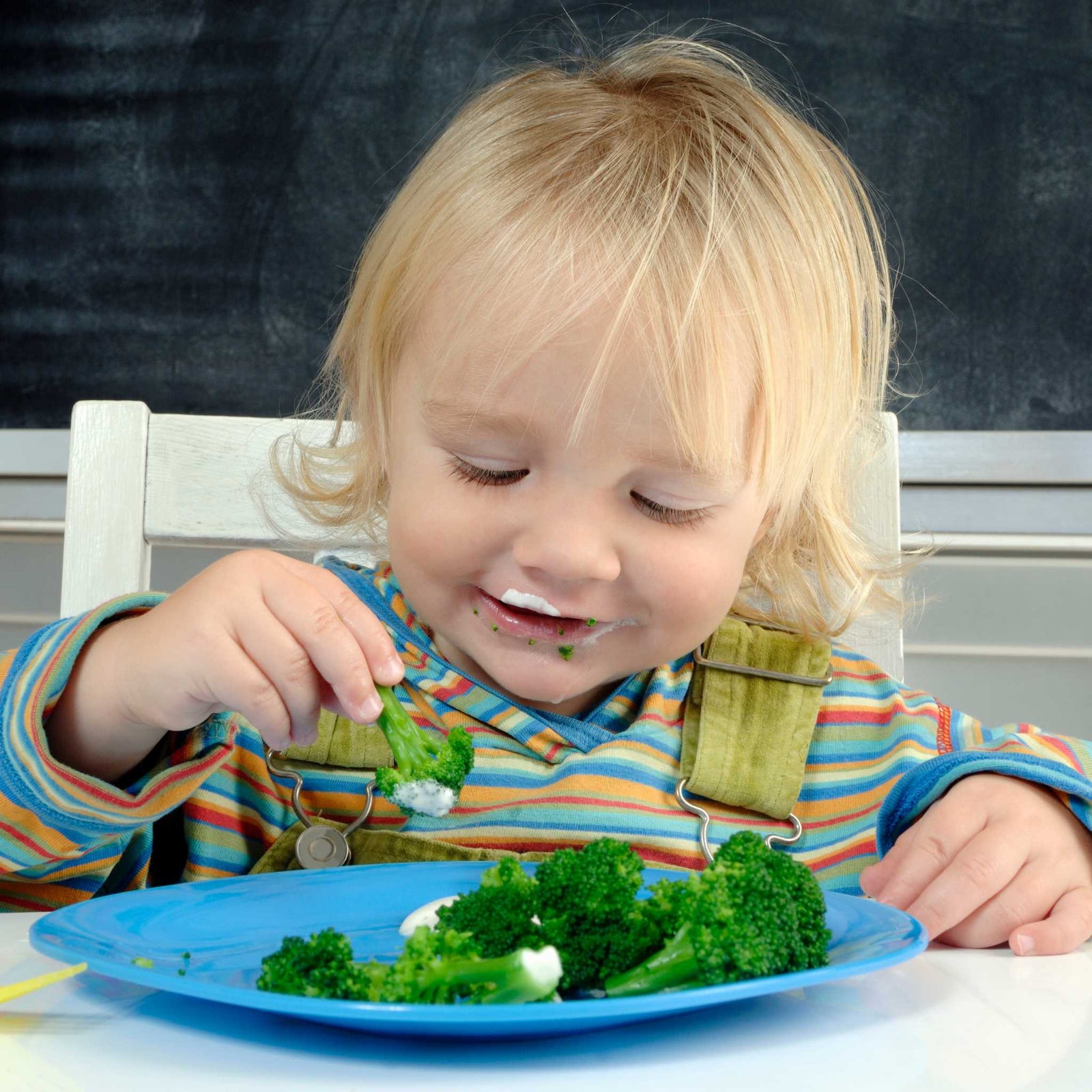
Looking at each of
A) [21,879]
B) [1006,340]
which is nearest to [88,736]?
[21,879]

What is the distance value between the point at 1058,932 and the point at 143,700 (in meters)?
0.56

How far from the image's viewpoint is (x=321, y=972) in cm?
45

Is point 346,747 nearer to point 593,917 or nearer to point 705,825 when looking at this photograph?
point 705,825

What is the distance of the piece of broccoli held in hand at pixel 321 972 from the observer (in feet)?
1.45

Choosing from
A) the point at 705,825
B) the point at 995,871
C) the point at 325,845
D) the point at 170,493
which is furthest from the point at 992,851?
the point at 170,493

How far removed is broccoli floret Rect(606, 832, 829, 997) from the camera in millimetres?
454

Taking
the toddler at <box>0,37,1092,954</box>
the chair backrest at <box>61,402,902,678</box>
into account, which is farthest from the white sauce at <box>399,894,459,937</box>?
the chair backrest at <box>61,402,902,678</box>

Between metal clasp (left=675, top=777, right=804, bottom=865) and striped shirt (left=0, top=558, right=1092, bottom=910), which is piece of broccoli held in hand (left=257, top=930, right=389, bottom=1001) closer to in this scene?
striped shirt (left=0, top=558, right=1092, bottom=910)

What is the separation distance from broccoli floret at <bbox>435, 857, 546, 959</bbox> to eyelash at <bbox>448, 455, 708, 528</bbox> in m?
0.37

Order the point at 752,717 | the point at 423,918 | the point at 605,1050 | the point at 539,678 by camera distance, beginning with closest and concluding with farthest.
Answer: the point at 605,1050
the point at 423,918
the point at 539,678
the point at 752,717

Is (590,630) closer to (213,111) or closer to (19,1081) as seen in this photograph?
(19,1081)

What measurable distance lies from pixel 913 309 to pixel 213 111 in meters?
1.35

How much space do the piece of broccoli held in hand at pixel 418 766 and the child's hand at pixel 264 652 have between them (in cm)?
2

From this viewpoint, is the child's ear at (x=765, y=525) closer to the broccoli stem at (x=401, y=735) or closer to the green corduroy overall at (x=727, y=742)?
the green corduroy overall at (x=727, y=742)
